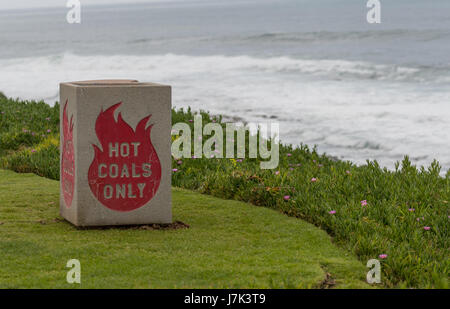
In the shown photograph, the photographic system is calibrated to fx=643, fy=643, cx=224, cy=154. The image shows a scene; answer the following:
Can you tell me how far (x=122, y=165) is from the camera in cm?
597

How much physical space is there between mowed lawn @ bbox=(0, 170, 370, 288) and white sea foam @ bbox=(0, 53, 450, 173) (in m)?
8.06

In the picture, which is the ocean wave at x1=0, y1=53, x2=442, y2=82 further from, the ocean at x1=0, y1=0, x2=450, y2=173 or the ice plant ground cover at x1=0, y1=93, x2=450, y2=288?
the ice plant ground cover at x1=0, y1=93, x2=450, y2=288

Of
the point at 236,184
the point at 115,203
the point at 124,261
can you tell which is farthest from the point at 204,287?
the point at 236,184

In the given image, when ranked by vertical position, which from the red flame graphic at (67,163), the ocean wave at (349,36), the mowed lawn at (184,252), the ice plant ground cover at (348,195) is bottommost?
the mowed lawn at (184,252)

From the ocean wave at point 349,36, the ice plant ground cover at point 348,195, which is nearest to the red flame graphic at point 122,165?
the ice plant ground cover at point 348,195

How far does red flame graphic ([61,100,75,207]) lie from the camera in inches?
238

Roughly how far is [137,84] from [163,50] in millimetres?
48055

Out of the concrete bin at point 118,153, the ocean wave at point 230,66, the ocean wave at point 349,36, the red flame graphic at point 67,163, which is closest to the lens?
the concrete bin at point 118,153

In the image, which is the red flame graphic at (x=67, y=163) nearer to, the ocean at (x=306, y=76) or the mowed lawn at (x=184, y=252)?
the mowed lawn at (x=184, y=252)

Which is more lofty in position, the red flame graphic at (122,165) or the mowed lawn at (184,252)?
the red flame graphic at (122,165)

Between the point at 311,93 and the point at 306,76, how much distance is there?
22.2 ft

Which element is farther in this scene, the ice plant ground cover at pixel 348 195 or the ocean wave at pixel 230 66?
the ocean wave at pixel 230 66

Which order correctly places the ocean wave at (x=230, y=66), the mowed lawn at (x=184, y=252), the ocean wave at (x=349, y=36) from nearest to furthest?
the mowed lawn at (x=184, y=252), the ocean wave at (x=230, y=66), the ocean wave at (x=349, y=36)

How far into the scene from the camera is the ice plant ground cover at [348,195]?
5.25 metres
